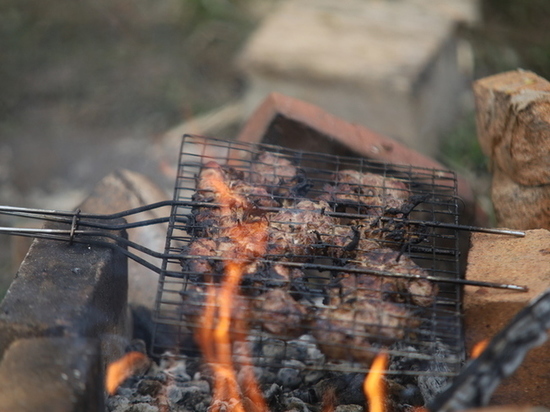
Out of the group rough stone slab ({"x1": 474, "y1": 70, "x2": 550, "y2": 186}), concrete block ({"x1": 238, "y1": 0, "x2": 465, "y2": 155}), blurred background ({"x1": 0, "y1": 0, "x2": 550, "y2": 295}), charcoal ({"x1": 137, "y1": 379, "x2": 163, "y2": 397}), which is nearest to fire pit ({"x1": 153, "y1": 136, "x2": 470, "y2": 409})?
charcoal ({"x1": 137, "y1": 379, "x2": 163, "y2": 397})

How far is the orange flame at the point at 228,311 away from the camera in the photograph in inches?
107

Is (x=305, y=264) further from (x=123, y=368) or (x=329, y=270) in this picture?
(x=123, y=368)

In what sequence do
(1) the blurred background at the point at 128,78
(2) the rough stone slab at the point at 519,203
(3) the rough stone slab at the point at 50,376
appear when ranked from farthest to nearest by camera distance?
(1) the blurred background at the point at 128,78, (2) the rough stone slab at the point at 519,203, (3) the rough stone slab at the point at 50,376

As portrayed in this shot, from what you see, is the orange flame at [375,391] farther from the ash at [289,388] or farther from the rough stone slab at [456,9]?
the rough stone slab at [456,9]

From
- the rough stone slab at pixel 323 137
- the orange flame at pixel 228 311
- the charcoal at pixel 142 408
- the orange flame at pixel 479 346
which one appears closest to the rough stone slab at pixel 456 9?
the rough stone slab at pixel 323 137

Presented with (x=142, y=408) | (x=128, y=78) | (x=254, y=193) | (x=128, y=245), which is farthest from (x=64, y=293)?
(x=128, y=78)

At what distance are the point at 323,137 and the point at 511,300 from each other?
1966 millimetres

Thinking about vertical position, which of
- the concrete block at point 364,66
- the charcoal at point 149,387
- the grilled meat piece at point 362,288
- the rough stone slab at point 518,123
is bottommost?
the charcoal at point 149,387

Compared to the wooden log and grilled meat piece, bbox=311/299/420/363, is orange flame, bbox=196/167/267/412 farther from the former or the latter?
the wooden log

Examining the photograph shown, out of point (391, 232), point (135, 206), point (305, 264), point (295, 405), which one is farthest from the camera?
point (135, 206)

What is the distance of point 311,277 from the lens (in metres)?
2.88

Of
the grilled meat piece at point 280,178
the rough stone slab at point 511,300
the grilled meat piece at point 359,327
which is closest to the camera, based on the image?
the grilled meat piece at point 359,327

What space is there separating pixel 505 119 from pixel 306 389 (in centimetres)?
215

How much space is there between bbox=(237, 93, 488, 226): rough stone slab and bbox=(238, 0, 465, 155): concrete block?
156 centimetres
